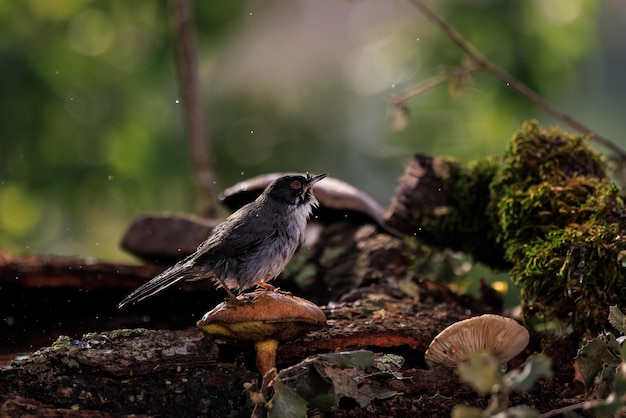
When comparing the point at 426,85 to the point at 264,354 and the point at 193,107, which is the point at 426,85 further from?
the point at 264,354

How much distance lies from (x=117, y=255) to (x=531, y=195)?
6.55 meters

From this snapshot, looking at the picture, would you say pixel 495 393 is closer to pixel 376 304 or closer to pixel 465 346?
pixel 465 346

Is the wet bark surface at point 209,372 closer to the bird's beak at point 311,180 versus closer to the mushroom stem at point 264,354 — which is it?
the mushroom stem at point 264,354

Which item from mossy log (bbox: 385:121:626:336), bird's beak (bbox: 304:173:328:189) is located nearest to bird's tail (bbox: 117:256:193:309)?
bird's beak (bbox: 304:173:328:189)

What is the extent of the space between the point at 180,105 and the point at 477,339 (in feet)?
19.4

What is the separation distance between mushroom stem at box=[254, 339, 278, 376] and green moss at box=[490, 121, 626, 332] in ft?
4.26

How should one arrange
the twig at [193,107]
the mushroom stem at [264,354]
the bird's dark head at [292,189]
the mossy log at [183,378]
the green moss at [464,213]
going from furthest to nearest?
the twig at [193,107] < the green moss at [464,213] < the bird's dark head at [292,189] < the mushroom stem at [264,354] < the mossy log at [183,378]

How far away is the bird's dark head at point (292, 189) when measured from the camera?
3643 mm

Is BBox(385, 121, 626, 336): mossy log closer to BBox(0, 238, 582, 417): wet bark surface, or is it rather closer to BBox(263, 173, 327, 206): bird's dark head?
BBox(0, 238, 582, 417): wet bark surface

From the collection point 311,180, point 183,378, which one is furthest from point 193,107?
point 183,378

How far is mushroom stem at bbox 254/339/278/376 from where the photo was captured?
2961 millimetres

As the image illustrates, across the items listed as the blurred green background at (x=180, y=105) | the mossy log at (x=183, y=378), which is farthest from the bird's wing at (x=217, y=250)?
the blurred green background at (x=180, y=105)

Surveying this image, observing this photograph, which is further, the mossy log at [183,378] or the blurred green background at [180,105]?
the blurred green background at [180,105]

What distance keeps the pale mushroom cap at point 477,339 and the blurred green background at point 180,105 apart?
4.58 meters
